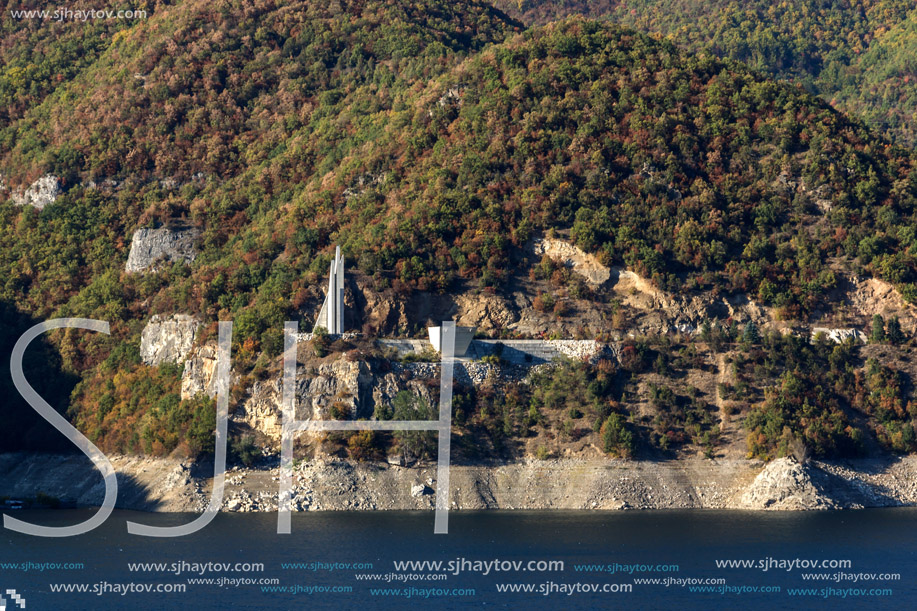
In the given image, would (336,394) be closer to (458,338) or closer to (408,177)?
(458,338)

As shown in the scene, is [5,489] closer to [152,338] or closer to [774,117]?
[152,338]

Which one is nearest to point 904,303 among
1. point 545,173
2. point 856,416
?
point 856,416

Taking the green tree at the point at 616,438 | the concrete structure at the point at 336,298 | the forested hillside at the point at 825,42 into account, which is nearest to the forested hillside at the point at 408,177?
the concrete structure at the point at 336,298

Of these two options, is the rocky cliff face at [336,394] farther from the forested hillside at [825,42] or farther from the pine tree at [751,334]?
the forested hillside at [825,42]

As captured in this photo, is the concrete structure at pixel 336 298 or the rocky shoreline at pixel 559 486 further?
the concrete structure at pixel 336 298

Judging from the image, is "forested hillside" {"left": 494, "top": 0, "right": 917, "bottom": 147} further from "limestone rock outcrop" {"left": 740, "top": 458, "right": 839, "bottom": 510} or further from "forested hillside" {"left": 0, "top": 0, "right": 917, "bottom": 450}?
"limestone rock outcrop" {"left": 740, "top": 458, "right": 839, "bottom": 510}
